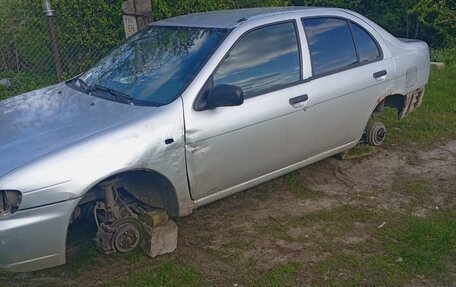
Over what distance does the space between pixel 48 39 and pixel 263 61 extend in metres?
4.55

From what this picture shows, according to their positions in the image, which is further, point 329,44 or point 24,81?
point 24,81

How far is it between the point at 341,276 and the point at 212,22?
228 centimetres

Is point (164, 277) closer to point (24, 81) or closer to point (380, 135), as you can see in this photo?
point (380, 135)

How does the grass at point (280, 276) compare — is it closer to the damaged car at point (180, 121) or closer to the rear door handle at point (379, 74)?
the damaged car at point (180, 121)

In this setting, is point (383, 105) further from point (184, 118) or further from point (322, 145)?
point (184, 118)

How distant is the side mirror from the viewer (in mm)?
3592

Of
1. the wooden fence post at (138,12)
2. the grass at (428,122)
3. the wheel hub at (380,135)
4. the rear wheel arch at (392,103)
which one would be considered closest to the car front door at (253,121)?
the rear wheel arch at (392,103)

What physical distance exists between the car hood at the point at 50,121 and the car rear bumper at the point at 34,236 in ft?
1.04

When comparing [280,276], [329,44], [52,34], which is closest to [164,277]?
[280,276]

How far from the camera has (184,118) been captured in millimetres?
3559

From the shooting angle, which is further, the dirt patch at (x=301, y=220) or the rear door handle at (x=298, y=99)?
the rear door handle at (x=298, y=99)

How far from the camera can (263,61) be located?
4.12 metres

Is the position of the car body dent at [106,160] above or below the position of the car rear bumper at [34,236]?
above

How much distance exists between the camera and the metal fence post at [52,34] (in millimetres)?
6887
